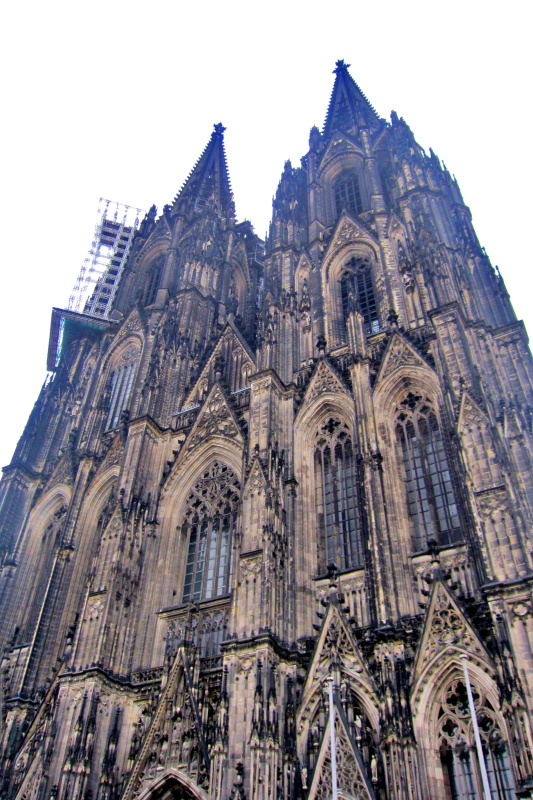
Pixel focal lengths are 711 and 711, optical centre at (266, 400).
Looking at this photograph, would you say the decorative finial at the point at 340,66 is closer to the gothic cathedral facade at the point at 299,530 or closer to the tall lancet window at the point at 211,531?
the gothic cathedral facade at the point at 299,530

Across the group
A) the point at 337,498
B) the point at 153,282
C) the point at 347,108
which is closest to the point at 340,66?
the point at 347,108

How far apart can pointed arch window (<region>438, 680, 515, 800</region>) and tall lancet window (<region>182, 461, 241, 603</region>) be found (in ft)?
25.6

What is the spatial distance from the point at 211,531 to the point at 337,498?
4.57 meters

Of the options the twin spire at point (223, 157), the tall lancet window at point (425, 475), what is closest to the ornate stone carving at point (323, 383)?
the tall lancet window at point (425, 475)

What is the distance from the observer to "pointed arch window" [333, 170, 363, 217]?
30728 millimetres

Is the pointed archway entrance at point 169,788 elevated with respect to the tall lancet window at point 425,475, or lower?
lower

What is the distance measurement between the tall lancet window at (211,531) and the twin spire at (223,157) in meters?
19.0

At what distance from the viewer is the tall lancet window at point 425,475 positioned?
18.4 m

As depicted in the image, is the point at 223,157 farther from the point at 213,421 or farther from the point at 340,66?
the point at 213,421

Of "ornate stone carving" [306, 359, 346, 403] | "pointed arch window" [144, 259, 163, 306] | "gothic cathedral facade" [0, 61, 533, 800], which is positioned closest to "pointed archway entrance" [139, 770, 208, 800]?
"gothic cathedral facade" [0, 61, 533, 800]

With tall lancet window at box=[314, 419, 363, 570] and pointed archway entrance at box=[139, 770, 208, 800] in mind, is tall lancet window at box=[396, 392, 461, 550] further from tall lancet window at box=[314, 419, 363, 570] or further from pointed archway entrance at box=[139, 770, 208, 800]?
pointed archway entrance at box=[139, 770, 208, 800]

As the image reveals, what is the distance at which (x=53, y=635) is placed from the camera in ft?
75.1

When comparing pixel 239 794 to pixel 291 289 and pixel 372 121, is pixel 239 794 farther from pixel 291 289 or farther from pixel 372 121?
pixel 372 121

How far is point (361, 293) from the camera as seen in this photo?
26672 millimetres
